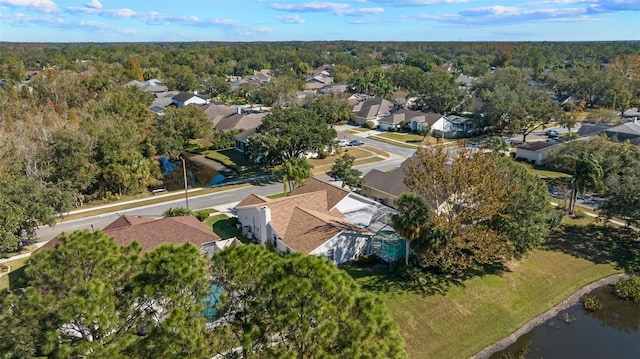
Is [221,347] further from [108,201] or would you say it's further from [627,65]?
[627,65]

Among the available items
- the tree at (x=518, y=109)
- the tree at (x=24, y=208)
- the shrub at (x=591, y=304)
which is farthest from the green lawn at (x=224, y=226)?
the tree at (x=518, y=109)

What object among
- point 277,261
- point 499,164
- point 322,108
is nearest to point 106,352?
point 277,261

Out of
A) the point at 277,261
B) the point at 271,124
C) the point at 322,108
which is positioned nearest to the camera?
the point at 277,261

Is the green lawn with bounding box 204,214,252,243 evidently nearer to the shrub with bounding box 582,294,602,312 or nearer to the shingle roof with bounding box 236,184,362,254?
the shingle roof with bounding box 236,184,362,254

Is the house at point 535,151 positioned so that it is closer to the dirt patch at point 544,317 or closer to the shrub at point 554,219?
the shrub at point 554,219

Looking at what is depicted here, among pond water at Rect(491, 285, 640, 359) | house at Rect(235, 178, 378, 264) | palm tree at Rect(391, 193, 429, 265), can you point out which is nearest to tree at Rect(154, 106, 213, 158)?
house at Rect(235, 178, 378, 264)

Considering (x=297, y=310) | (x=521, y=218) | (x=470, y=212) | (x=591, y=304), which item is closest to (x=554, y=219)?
(x=521, y=218)

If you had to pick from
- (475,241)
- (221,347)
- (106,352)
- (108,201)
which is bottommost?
(108,201)
